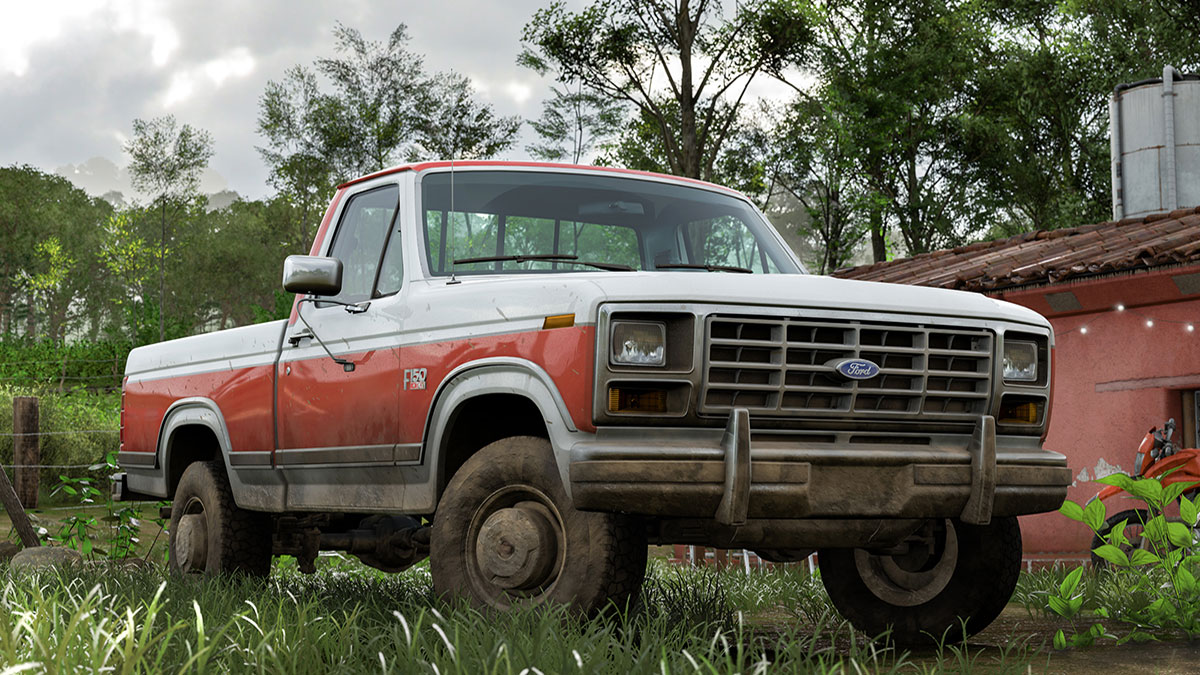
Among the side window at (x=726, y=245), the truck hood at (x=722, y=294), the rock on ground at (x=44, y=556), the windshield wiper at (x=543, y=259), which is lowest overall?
the rock on ground at (x=44, y=556)

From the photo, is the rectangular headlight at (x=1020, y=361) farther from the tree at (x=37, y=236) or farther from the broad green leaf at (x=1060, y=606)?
the tree at (x=37, y=236)

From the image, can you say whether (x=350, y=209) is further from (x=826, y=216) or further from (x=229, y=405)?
(x=826, y=216)

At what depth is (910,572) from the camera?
5.95 m

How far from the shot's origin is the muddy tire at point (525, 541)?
4.49 m

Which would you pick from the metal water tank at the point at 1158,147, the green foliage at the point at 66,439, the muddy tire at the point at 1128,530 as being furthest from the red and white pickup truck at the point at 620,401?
the green foliage at the point at 66,439

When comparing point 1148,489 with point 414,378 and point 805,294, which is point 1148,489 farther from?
point 414,378

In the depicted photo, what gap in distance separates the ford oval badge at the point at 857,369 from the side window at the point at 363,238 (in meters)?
2.26

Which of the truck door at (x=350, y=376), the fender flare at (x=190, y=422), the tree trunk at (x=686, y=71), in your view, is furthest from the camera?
the tree trunk at (x=686, y=71)

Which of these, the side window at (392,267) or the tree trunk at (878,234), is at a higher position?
the tree trunk at (878,234)

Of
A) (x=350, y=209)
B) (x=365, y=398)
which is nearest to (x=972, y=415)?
(x=365, y=398)

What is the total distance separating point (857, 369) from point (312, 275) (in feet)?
7.97

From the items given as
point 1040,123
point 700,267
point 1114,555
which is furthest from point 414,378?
point 1040,123

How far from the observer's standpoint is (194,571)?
713cm

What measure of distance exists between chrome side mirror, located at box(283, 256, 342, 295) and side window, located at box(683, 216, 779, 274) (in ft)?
5.60
